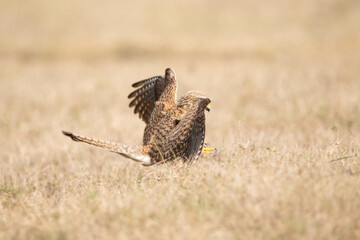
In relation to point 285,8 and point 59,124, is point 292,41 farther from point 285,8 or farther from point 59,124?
point 59,124

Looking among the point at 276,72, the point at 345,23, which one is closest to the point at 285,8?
the point at 345,23

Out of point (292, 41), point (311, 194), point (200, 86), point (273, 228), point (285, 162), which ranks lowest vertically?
point (273, 228)

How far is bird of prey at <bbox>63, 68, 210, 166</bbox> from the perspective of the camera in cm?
468

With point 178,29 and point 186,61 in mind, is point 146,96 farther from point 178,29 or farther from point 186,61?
point 178,29

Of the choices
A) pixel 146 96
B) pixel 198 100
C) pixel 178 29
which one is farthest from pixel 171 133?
pixel 178 29

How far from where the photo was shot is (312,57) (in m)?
16.9

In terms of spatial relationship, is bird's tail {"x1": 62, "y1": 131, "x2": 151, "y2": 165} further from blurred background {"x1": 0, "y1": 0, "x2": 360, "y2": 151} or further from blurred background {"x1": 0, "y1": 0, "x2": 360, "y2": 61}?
blurred background {"x1": 0, "y1": 0, "x2": 360, "y2": 61}

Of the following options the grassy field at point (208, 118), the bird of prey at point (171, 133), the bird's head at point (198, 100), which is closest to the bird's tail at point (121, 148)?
the bird of prey at point (171, 133)

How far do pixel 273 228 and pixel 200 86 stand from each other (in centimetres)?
932

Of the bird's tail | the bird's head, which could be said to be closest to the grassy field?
the bird's tail

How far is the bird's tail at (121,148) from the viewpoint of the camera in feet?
14.5

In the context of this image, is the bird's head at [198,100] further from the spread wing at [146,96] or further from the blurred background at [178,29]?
the blurred background at [178,29]

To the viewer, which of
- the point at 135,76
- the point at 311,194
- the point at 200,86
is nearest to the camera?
the point at 311,194

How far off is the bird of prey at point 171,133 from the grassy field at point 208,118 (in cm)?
21
